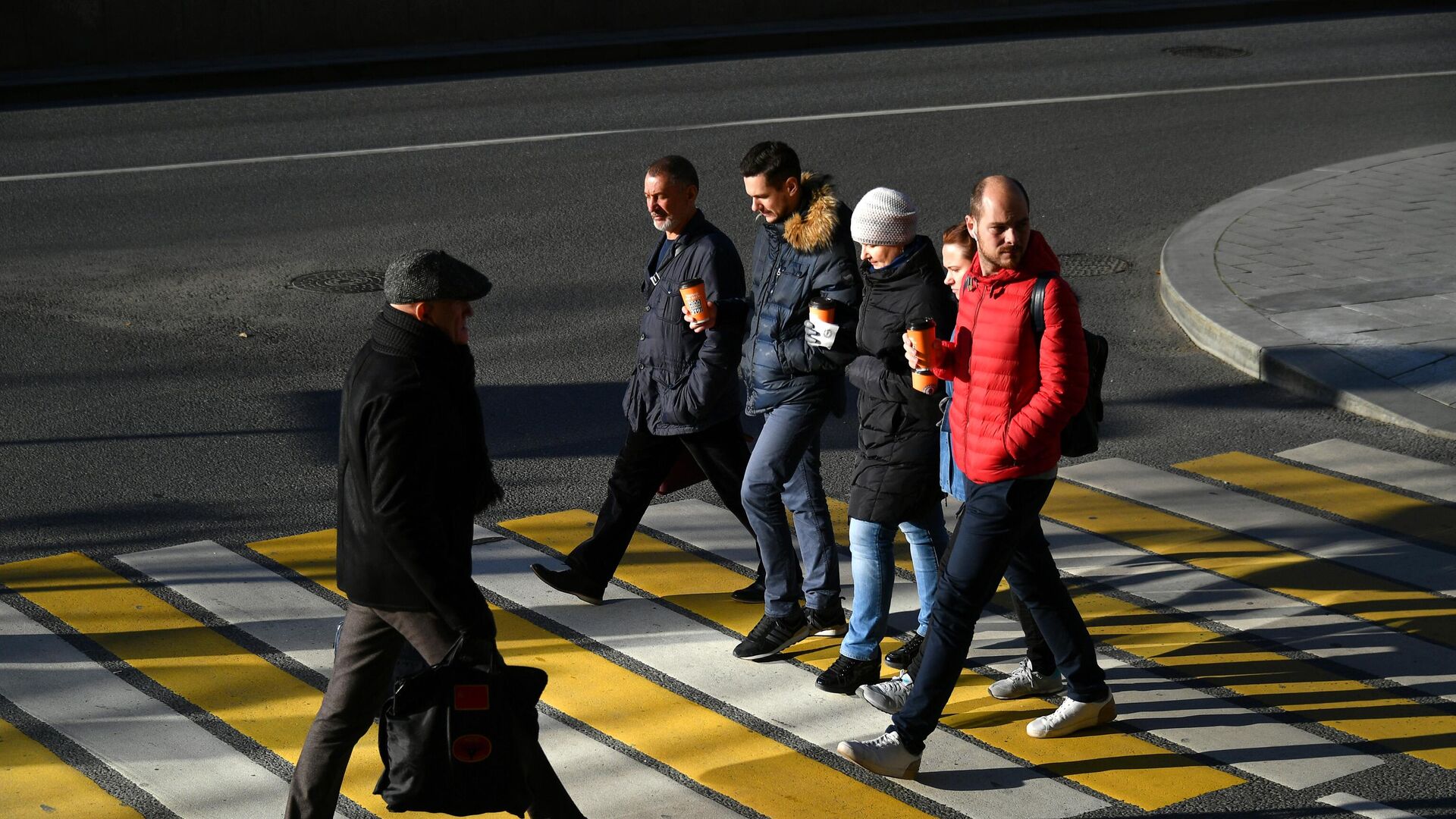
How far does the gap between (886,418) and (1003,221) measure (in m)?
1.08

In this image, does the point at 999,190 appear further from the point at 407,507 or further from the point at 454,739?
the point at 454,739

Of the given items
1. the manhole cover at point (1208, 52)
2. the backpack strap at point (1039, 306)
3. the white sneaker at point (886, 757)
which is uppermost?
the manhole cover at point (1208, 52)

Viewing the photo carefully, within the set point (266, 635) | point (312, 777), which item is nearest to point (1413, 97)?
point (266, 635)

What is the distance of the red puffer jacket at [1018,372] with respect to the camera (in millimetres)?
5523

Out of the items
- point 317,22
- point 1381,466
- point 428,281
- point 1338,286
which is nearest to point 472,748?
point 428,281

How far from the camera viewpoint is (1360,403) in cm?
1005

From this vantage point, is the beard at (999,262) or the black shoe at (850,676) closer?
the beard at (999,262)

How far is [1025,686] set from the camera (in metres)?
6.54

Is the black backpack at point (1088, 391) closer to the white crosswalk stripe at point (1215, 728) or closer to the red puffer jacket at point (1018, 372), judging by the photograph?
the red puffer jacket at point (1018, 372)

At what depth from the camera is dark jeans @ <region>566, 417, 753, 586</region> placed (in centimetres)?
727

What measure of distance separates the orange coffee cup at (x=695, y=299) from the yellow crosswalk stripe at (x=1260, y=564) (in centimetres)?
266

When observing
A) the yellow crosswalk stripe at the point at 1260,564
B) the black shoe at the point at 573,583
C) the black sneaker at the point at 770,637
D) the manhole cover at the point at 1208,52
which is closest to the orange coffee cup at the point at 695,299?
the black sneaker at the point at 770,637

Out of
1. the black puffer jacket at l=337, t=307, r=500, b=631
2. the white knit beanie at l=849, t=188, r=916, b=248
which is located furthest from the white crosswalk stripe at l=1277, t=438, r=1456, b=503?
the black puffer jacket at l=337, t=307, r=500, b=631

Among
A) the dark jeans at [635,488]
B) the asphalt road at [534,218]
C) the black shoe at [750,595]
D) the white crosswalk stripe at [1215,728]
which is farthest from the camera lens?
the asphalt road at [534,218]
